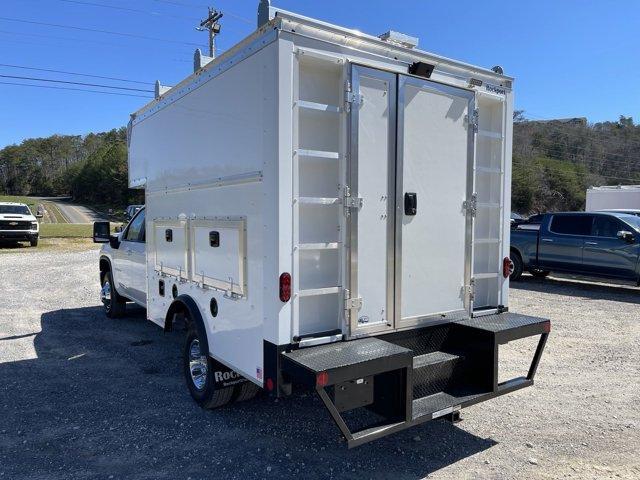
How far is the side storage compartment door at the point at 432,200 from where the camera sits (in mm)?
3721

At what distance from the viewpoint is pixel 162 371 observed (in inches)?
212

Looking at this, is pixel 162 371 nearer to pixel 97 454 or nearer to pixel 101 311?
pixel 97 454

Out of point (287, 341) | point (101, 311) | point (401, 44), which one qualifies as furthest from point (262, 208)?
point (101, 311)

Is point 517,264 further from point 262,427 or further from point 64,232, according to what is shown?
point 64,232

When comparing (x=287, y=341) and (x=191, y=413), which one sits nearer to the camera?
(x=287, y=341)

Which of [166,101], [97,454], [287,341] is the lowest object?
[97,454]

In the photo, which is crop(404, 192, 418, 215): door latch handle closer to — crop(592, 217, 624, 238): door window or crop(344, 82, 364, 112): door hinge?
crop(344, 82, 364, 112): door hinge

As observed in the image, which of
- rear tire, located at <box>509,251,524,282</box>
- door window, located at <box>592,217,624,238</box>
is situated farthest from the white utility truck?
rear tire, located at <box>509,251,524,282</box>

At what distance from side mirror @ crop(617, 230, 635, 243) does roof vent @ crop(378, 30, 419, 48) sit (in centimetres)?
848

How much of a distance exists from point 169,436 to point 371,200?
2.40 metres

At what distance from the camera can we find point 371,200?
3516 mm

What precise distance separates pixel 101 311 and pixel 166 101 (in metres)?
5.10

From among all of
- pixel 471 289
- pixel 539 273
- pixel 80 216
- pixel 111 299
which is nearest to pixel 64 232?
pixel 111 299

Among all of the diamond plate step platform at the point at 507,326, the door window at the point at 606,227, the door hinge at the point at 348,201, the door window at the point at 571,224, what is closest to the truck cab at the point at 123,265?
the door hinge at the point at 348,201
